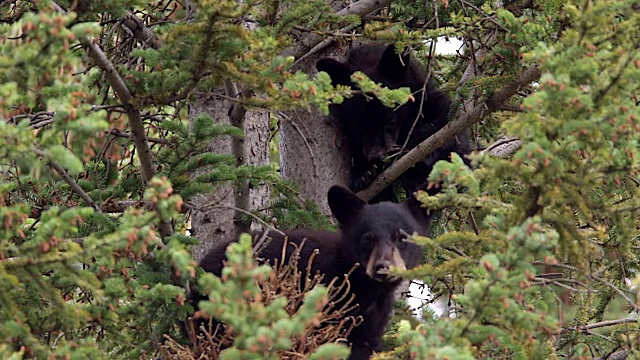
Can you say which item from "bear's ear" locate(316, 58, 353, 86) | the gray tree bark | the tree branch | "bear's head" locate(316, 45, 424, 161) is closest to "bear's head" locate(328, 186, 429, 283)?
the gray tree bark

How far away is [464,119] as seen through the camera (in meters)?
5.81

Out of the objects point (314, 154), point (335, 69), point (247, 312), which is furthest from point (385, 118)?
point (247, 312)

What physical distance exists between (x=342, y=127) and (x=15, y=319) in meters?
4.06

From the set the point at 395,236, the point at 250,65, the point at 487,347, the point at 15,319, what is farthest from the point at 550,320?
the point at 395,236

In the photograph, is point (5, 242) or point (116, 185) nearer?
point (5, 242)

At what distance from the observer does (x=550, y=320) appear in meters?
3.31

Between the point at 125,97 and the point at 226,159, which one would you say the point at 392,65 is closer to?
the point at 226,159

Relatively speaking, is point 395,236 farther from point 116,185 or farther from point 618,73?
point 618,73

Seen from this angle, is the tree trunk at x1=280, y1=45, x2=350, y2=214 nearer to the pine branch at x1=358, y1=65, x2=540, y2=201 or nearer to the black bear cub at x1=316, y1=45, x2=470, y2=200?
the black bear cub at x1=316, y1=45, x2=470, y2=200

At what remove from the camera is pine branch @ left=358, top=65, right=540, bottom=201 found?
5508 millimetres

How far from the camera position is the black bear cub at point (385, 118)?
703cm

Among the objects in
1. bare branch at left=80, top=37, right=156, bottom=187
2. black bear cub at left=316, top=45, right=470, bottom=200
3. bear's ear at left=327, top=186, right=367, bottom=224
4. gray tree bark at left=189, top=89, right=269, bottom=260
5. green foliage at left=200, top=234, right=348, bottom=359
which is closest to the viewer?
green foliage at left=200, top=234, right=348, bottom=359

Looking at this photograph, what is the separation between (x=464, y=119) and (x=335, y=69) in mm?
1406

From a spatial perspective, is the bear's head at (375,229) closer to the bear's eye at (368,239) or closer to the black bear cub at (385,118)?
the bear's eye at (368,239)
